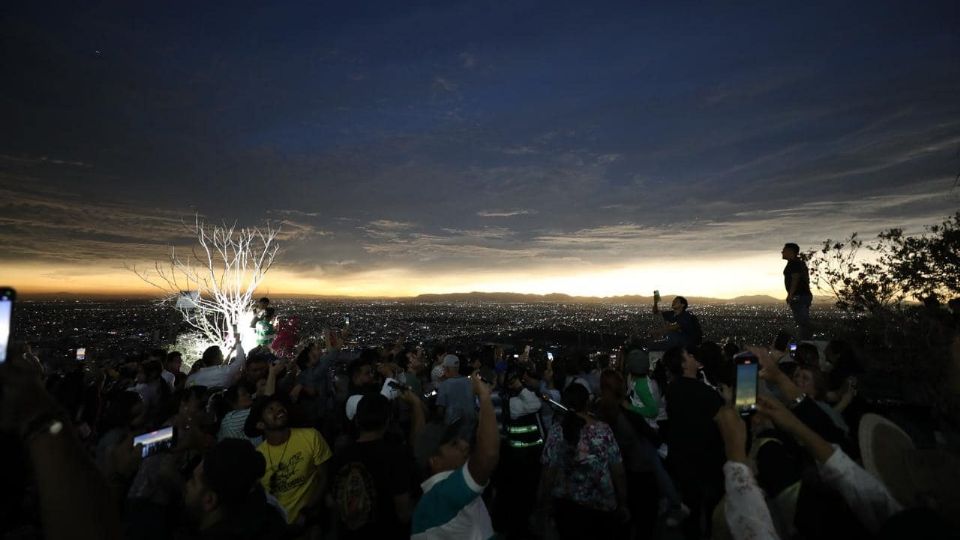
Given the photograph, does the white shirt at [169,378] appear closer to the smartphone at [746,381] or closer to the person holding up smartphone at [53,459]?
the person holding up smartphone at [53,459]

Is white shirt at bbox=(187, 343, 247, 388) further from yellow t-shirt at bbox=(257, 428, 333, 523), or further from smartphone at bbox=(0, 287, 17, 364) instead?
smartphone at bbox=(0, 287, 17, 364)

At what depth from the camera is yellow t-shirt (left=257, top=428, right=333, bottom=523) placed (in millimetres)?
3416

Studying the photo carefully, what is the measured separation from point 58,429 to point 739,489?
8.61 feet

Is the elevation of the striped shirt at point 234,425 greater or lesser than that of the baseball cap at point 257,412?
lesser

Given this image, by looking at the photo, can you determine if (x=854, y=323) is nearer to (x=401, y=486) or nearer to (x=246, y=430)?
(x=401, y=486)

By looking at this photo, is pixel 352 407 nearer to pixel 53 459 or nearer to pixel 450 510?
pixel 450 510

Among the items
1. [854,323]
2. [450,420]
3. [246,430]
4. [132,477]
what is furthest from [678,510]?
[854,323]

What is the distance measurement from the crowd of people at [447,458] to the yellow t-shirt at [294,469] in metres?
0.01

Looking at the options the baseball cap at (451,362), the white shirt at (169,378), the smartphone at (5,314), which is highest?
the smartphone at (5,314)

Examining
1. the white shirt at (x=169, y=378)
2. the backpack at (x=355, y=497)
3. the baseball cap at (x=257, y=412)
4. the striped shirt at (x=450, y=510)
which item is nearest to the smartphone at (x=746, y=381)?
the striped shirt at (x=450, y=510)

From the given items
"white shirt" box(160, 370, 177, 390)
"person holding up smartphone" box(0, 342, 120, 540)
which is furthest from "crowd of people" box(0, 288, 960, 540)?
"white shirt" box(160, 370, 177, 390)

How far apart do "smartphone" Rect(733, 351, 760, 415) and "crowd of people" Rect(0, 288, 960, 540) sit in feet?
0.26

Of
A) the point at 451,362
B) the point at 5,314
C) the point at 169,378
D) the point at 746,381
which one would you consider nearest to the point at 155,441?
the point at 5,314

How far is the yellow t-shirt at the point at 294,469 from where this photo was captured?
3.42 meters
